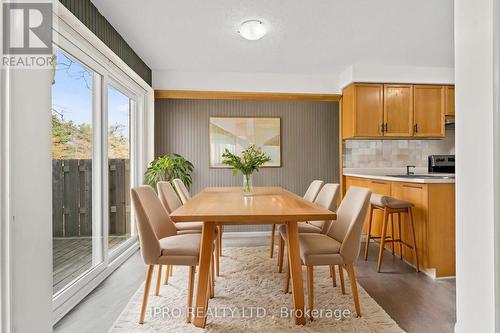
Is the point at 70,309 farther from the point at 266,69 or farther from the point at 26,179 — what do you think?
the point at 266,69

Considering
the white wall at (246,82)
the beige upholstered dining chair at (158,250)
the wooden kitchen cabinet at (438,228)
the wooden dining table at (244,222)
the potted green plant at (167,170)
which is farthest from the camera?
the white wall at (246,82)

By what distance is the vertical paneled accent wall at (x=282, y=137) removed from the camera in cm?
442

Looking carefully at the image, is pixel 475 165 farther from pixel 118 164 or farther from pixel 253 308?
pixel 118 164

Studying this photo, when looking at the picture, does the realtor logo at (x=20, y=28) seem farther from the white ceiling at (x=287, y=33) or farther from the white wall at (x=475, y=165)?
the white ceiling at (x=287, y=33)

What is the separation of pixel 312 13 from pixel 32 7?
236 cm

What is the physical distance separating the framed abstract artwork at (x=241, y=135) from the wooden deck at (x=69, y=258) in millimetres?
2247

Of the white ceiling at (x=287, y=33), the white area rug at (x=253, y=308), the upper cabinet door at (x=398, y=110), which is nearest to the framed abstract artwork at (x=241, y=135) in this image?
the white ceiling at (x=287, y=33)

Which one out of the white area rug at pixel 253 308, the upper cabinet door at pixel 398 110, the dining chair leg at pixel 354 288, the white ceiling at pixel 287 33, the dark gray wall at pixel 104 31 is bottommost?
the white area rug at pixel 253 308

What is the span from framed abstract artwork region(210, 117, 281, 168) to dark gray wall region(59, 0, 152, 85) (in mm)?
1378

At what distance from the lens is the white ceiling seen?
2.55 m

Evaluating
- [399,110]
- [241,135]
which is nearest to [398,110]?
[399,110]

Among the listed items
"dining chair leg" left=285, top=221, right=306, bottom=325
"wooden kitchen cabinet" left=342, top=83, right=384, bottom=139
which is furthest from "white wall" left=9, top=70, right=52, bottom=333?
"wooden kitchen cabinet" left=342, top=83, right=384, bottom=139

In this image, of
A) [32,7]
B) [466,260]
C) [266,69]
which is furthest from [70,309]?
[266,69]

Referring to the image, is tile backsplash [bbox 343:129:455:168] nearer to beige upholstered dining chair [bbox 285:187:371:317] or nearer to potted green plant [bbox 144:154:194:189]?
potted green plant [bbox 144:154:194:189]
